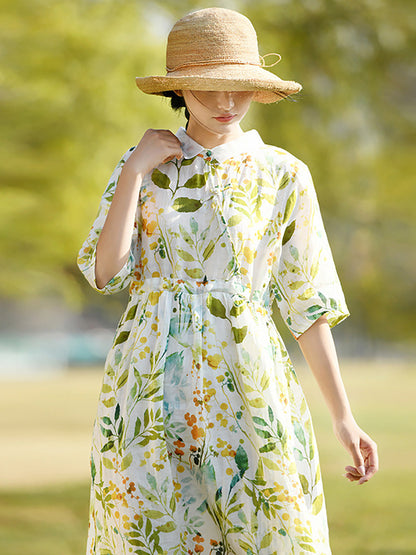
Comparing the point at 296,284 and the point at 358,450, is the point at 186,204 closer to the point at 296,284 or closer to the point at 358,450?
the point at 296,284

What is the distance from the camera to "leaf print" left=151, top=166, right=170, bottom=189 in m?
1.57

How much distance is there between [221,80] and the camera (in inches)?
59.0

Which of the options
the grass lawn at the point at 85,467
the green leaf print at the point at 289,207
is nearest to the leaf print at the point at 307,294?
the green leaf print at the point at 289,207

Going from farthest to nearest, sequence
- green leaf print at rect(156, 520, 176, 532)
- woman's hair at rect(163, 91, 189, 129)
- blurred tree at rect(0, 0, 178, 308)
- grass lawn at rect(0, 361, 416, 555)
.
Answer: blurred tree at rect(0, 0, 178, 308)
grass lawn at rect(0, 361, 416, 555)
woman's hair at rect(163, 91, 189, 129)
green leaf print at rect(156, 520, 176, 532)

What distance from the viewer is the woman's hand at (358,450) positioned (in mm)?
1524

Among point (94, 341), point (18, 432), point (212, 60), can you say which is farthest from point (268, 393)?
point (94, 341)

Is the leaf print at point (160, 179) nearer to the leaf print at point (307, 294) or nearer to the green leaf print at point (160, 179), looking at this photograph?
the green leaf print at point (160, 179)

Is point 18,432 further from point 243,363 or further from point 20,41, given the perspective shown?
point 243,363

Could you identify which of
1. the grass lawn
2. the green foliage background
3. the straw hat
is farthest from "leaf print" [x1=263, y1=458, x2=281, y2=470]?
the green foliage background

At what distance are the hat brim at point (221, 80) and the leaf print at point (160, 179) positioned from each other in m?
0.13

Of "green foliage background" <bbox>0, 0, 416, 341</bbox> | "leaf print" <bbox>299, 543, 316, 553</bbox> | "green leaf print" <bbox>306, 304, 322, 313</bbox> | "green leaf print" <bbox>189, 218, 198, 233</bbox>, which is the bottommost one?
"leaf print" <bbox>299, 543, 316, 553</bbox>

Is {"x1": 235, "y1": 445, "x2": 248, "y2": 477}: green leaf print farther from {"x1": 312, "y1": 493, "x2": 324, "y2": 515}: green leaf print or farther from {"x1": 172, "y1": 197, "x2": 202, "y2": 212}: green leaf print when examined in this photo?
{"x1": 172, "y1": 197, "x2": 202, "y2": 212}: green leaf print

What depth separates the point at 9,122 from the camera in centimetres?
784

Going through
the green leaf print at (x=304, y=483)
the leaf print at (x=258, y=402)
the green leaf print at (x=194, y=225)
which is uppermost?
the green leaf print at (x=194, y=225)
